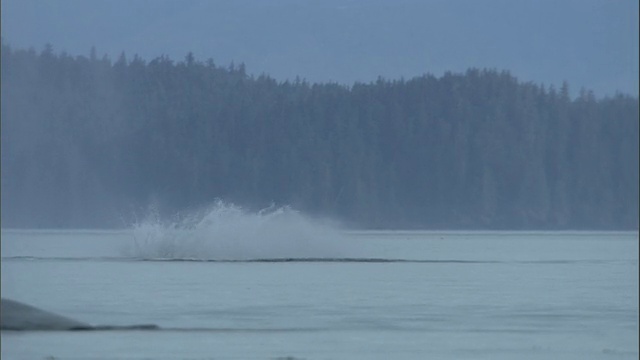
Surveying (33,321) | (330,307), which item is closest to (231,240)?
(330,307)

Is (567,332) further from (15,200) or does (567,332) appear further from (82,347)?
(15,200)

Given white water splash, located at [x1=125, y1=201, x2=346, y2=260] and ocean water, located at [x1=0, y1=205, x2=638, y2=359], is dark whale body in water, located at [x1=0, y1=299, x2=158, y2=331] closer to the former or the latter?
ocean water, located at [x1=0, y1=205, x2=638, y2=359]

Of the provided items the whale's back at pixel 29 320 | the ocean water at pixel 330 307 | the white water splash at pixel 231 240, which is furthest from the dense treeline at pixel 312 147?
the whale's back at pixel 29 320

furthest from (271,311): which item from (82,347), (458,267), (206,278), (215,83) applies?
(215,83)

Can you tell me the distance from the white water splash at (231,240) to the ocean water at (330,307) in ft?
15.5

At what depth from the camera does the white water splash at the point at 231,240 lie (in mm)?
60281

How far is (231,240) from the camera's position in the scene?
61.3 m

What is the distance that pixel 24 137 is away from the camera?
158500mm

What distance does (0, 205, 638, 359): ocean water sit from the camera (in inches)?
815

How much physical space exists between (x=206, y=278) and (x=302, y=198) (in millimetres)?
105132

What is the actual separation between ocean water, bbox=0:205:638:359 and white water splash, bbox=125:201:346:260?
15.5ft

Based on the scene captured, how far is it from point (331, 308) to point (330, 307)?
0.82ft

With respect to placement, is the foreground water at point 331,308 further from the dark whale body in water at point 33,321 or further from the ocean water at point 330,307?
the dark whale body in water at point 33,321

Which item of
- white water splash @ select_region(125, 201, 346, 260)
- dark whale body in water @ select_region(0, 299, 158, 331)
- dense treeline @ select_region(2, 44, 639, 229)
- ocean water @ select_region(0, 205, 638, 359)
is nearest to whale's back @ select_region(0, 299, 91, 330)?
dark whale body in water @ select_region(0, 299, 158, 331)
